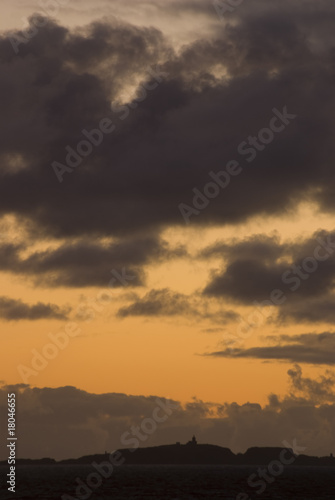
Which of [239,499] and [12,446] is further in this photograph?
[239,499]

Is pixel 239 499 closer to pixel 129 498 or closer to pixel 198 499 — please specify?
pixel 198 499

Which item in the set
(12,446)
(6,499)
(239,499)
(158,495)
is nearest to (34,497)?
(6,499)

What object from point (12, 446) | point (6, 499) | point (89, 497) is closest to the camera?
point (12, 446)

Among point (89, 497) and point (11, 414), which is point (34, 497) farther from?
point (11, 414)

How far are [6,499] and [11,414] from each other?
79.3 meters

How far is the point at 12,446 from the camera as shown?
364 ft

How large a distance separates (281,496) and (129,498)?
40126 mm

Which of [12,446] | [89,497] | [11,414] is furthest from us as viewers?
[89,497]

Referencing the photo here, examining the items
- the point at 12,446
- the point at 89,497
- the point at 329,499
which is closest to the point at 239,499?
the point at 329,499

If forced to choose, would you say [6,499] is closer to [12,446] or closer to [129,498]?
[129,498]

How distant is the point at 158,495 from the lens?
191750mm

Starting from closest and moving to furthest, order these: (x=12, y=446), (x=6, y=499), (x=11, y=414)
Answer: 1. (x=11, y=414)
2. (x=12, y=446)
3. (x=6, y=499)

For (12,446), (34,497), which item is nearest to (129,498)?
(34,497)

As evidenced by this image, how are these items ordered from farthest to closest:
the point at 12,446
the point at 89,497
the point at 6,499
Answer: the point at 89,497, the point at 6,499, the point at 12,446
